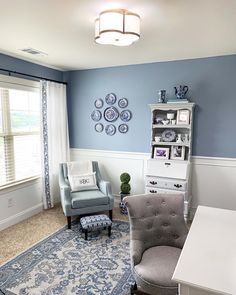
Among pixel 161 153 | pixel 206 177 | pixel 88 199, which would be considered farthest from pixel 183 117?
pixel 88 199

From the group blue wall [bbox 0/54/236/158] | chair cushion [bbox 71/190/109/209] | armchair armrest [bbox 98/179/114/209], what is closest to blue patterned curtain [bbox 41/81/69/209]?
blue wall [bbox 0/54/236/158]

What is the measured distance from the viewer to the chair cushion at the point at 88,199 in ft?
11.2

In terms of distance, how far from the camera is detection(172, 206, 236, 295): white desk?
1236 millimetres

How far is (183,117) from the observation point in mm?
3582

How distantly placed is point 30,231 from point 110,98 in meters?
2.49

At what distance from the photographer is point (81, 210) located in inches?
136

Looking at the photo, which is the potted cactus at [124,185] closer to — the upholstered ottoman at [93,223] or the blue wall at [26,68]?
the upholstered ottoman at [93,223]

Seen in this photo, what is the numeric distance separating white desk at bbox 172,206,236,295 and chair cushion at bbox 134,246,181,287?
0.32 m

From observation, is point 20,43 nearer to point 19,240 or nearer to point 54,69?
point 54,69

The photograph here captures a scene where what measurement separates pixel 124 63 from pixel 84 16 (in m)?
1.88

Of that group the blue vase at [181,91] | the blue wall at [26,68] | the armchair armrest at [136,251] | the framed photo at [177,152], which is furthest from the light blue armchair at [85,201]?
the blue wall at [26,68]

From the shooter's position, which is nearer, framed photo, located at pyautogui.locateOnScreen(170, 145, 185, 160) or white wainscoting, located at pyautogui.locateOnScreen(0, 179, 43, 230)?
white wainscoting, located at pyautogui.locateOnScreen(0, 179, 43, 230)

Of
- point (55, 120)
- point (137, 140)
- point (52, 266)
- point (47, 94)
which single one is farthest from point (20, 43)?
point (52, 266)

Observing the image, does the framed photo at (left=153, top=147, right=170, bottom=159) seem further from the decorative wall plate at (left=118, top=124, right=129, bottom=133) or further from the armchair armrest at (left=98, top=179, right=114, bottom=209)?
the armchair armrest at (left=98, top=179, right=114, bottom=209)
